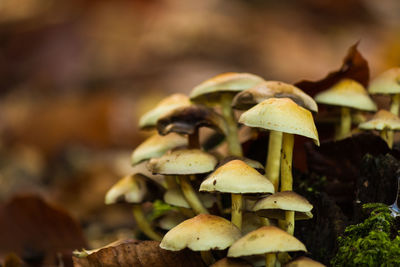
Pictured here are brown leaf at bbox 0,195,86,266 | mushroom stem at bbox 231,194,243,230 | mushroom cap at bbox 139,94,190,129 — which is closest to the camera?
mushroom stem at bbox 231,194,243,230

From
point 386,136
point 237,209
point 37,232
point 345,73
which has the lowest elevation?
point 37,232

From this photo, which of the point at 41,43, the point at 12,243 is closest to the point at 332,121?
the point at 12,243

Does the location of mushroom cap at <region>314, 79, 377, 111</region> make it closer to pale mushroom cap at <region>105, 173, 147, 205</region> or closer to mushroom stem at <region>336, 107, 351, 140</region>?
mushroom stem at <region>336, 107, 351, 140</region>

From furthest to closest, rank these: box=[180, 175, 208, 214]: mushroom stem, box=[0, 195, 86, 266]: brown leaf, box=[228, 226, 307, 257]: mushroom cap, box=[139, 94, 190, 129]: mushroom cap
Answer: box=[0, 195, 86, 266]: brown leaf < box=[139, 94, 190, 129]: mushroom cap < box=[180, 175, 208, 214]: mushroom stem < box=[228, 226, 307, 257]: mushroom cap

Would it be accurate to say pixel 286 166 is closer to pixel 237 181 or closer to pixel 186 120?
pixel 237 181

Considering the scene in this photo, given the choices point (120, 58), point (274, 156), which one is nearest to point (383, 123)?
point (274, 156)

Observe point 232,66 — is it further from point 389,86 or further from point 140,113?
point 389,86

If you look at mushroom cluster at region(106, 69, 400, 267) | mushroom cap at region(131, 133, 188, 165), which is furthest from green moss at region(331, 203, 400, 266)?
mushroom cap at region(131, 133, 188, 165)

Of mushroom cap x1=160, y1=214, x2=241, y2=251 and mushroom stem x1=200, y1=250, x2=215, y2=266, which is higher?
mushroom cap x1=160, y1=214, x2=241, y2=251
